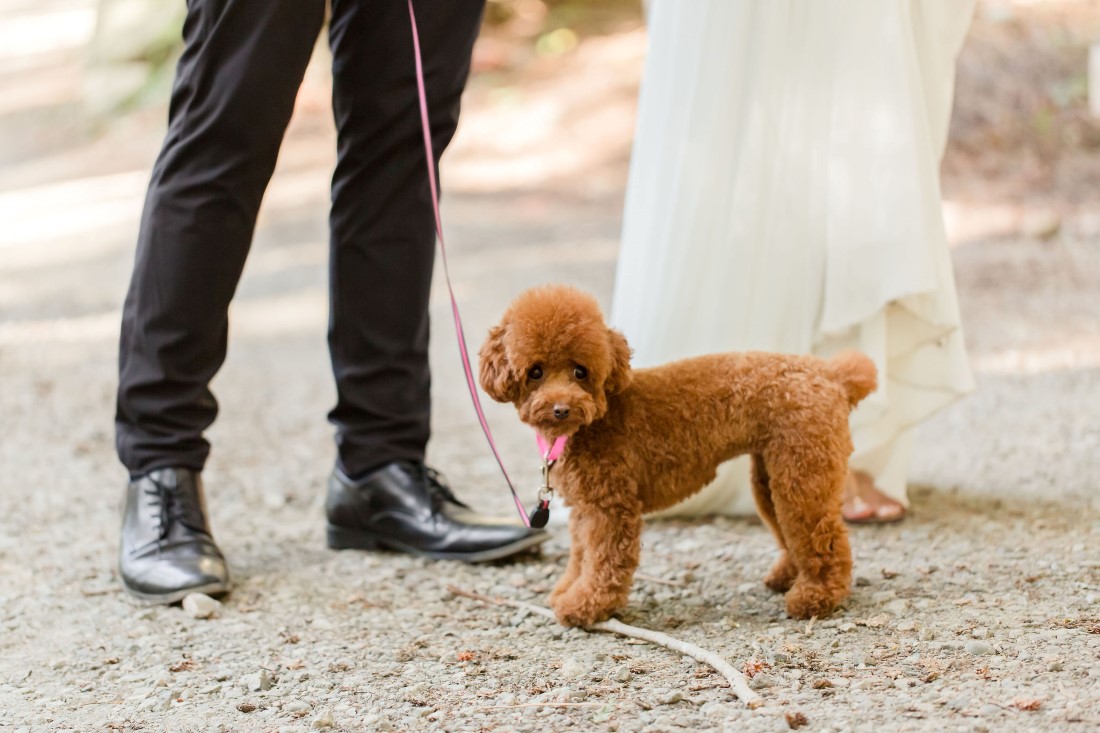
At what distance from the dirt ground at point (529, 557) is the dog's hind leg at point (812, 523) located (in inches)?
Answer: 2.5

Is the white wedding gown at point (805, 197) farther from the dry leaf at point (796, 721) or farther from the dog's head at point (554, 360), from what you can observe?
the dry leaf at point (796, 721)

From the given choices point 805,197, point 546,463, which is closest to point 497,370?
point 546,463

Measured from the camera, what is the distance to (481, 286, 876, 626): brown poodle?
2059 millimetres

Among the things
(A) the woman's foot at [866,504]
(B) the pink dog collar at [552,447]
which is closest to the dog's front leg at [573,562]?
(B) the pink dog collar at [552,447]

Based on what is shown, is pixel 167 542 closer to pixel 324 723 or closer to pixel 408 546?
pixel 408 546

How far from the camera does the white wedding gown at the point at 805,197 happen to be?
254 centimetres

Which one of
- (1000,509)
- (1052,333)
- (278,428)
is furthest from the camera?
(1052,333)

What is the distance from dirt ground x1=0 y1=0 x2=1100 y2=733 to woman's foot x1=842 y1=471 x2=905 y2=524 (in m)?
0.03

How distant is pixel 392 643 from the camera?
2.16 m

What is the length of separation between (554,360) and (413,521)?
2.75 ft

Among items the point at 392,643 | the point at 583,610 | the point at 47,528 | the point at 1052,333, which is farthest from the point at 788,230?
the point at 1052,333

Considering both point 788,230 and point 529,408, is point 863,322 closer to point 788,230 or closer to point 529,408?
point 788,230

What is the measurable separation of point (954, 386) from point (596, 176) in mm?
5862

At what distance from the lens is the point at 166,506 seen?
7.93ft
